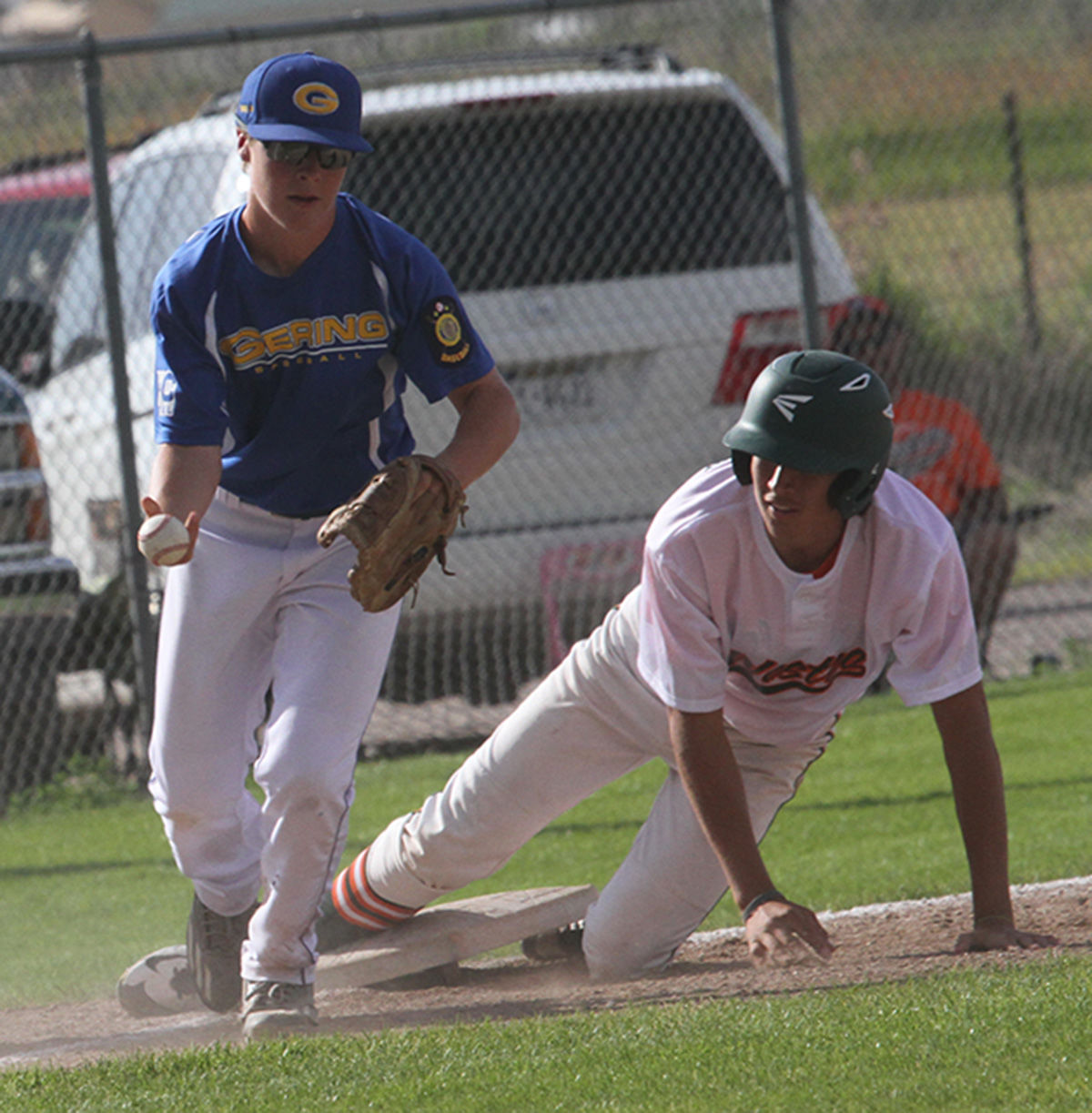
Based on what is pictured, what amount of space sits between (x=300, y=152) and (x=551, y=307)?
9.86ft

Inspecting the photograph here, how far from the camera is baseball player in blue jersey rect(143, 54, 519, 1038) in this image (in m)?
3.92

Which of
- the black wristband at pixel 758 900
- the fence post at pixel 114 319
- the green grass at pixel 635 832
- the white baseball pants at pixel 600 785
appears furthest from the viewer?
the fence post at pixel 114 319

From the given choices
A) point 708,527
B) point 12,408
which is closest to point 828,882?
point 708,527

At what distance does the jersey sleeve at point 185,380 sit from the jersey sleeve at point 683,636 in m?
1.01

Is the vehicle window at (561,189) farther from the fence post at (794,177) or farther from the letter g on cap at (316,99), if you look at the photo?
the letter g on cap at (316,99)

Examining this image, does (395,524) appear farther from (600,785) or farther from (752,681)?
(600,785)

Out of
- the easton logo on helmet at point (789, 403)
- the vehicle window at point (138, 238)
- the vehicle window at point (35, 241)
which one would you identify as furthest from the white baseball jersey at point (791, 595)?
the vehicle window at point (35, 241)

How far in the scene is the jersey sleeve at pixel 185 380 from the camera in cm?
395

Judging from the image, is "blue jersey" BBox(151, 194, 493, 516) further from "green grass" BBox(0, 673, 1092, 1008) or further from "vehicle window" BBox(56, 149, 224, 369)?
"vehicle window" BBox(56, 149, 224, 369)

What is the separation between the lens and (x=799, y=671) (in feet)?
13.6

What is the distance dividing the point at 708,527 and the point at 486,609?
3070mm

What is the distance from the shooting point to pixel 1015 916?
4.52 metres

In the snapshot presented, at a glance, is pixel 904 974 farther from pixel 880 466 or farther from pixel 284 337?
pixel 284 337

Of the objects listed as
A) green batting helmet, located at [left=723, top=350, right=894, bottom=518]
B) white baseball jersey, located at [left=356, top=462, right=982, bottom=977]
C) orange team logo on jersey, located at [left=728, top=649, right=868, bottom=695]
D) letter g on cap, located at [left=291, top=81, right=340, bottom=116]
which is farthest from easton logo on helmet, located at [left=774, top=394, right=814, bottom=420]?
letter g on cap, located at [left=291, top=81, right=340, bottom=116]
